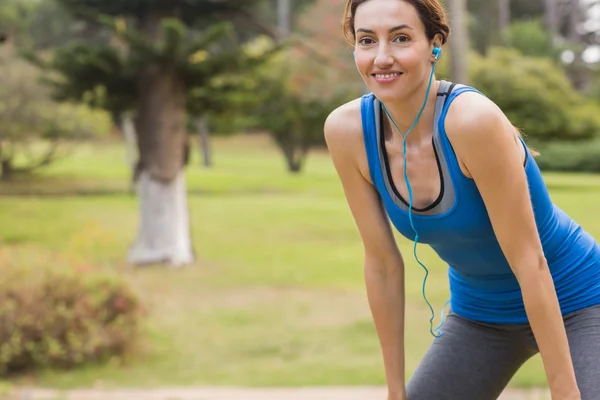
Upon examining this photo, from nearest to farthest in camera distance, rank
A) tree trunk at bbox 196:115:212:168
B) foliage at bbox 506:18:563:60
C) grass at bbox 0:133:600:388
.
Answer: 1. grass at bbox 0:133:600:388
2. tree trunk at bbox 196:115:212:168
3. foliage at bbox 506:18:563:60

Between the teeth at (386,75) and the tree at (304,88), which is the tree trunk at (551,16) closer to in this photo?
the tree at (304,88)

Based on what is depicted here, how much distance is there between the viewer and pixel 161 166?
12.3 metres

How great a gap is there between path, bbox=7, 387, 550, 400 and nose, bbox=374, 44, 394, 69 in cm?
378

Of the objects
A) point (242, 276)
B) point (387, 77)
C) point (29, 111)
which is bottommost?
point (242, 276)

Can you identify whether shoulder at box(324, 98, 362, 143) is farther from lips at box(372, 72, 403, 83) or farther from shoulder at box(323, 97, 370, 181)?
lips at box(372, 72, 403, 83)

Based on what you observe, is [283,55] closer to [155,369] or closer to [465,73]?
[465,73]

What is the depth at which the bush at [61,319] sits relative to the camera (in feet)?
21.7

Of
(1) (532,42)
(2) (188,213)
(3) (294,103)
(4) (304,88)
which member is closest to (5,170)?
(4) (304,88)

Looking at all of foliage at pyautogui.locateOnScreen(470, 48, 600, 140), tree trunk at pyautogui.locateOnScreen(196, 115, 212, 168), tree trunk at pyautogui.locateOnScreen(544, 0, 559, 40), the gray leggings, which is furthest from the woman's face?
tree trunk at pyautogui.locateOnScreen(544, 0, 559, 40)

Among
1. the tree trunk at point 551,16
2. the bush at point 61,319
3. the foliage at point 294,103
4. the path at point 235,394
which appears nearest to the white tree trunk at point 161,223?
the bush at point 61,319

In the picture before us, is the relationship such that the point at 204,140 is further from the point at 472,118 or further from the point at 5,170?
the point at 472,118

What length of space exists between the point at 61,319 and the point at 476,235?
16.9ft

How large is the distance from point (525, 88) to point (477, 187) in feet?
77.4

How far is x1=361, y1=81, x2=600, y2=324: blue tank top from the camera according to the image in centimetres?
209
